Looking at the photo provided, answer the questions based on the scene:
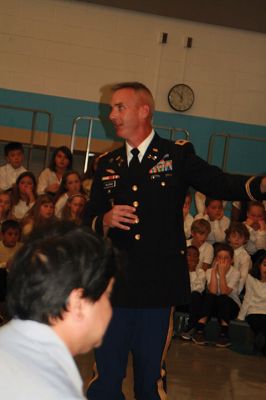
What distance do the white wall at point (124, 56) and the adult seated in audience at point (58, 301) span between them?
999cm

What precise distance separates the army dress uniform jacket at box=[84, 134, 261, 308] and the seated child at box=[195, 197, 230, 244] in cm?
478

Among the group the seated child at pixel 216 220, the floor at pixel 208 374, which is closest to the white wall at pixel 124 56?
the seated child at pixel 216 220

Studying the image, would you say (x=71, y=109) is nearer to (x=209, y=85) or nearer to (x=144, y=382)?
(x=209, y=85)

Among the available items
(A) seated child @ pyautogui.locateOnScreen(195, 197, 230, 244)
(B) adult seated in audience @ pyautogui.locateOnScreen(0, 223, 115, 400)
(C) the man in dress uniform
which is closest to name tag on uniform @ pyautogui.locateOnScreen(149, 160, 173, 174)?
(C) the man in dress uniform

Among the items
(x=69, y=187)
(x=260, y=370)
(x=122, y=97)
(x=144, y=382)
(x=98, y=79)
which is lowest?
(x=260, y=370)

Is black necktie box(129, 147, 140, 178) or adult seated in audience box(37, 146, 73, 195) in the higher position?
black necktie box(129, 147, 140, 178)

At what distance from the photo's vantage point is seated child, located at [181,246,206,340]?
7363 mm

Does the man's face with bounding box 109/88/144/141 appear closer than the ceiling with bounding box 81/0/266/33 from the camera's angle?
Yes

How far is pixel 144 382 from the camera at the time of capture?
11.5 ft

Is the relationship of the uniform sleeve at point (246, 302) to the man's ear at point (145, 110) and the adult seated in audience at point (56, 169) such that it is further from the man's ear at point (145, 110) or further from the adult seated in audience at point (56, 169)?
the man's ear at point (145, 110)

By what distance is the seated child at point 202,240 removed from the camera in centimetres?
786

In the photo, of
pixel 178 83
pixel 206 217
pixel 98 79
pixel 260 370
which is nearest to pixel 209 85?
pixel 178 83

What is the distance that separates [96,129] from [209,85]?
6.52 feet

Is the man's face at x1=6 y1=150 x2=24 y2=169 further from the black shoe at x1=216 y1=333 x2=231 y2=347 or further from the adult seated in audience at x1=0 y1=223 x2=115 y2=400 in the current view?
the adult seated in audience at x1=0 y1=223 x2=115 y2=400
